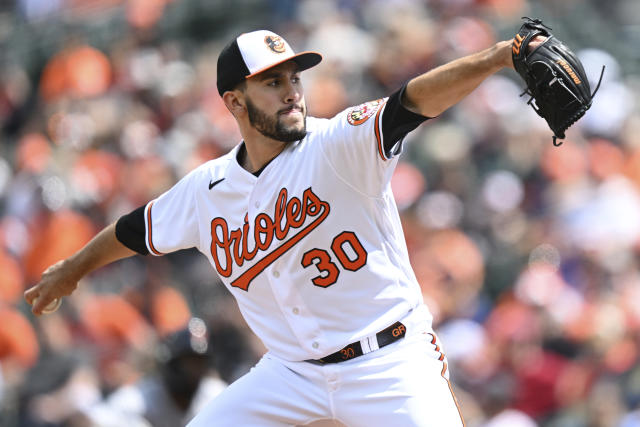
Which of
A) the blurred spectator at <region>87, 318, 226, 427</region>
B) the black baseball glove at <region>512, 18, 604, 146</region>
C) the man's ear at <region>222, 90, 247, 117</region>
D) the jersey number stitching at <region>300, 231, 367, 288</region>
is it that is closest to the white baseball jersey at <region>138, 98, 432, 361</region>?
the jersey number stitching at <region>300, 231, 367, 288</region>

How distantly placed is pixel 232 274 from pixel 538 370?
3.39 m

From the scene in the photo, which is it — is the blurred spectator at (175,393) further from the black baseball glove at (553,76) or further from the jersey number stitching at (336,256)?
the black baseball glove at (553,76)

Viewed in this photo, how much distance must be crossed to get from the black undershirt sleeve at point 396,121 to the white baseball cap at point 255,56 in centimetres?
52

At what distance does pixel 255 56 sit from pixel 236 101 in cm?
23

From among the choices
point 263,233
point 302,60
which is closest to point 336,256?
point 263,233

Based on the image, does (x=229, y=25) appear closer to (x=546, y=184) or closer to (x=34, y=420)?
(x=546, y=184)

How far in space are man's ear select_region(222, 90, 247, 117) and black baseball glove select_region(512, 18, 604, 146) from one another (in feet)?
3.77

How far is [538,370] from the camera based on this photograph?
655cm

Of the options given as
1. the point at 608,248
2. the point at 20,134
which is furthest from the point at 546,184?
the point at 20,134

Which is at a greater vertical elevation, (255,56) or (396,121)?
(255,56)

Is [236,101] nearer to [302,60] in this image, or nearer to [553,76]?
[302,60]

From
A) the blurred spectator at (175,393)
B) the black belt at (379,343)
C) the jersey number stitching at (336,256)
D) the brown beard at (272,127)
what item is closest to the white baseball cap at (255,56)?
the brown beard at (272,127)

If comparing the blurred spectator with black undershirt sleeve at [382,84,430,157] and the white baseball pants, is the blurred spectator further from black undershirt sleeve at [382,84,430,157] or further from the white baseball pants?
black undershirt sleeve at [382,84,430,157]

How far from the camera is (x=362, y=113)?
337cm
